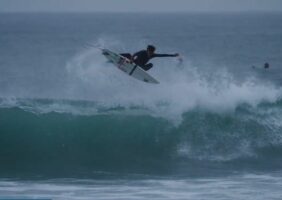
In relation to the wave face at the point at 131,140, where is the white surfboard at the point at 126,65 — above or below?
above

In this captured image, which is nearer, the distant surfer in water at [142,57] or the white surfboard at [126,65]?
the distant surfer in water at [142,57]

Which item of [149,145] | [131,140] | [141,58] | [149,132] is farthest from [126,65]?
Answer: [149,132]

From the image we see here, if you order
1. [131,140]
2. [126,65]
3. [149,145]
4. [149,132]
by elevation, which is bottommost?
[149,145]

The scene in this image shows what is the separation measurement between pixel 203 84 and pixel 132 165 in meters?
7.06

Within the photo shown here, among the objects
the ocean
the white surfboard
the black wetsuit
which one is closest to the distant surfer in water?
the black wetsuit

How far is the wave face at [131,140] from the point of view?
774 inches

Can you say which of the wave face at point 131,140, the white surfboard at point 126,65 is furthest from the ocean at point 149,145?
the white surfboard at point 126,65

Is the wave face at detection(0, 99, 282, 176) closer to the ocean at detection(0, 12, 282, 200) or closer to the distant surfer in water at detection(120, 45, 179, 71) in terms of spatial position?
the ocean at detection(0, 12, 282, 200)

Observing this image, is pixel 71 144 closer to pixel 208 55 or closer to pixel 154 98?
pixel 154 98

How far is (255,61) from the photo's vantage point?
174 feet

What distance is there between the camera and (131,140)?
70.7 feet

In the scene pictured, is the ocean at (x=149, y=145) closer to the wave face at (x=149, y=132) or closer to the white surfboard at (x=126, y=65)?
the wave face at (x=149, y=132)

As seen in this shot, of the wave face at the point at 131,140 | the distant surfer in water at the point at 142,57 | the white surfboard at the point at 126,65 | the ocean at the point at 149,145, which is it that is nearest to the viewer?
the ocean at the point at 149,145

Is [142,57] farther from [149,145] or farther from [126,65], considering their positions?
[149,145]
